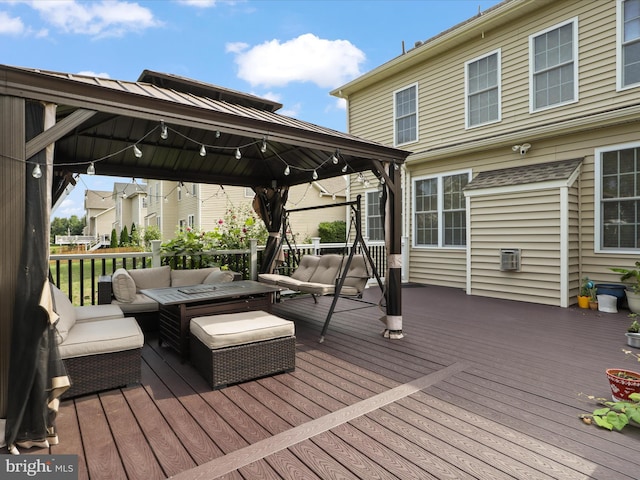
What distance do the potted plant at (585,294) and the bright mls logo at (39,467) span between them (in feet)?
21.7

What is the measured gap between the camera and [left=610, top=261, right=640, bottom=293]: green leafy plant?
200 inches

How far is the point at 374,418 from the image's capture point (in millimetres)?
2371

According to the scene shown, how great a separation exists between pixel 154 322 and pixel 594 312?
243 inches

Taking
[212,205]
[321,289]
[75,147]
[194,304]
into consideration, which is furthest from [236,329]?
[212,205]

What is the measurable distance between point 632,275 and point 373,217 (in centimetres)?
558

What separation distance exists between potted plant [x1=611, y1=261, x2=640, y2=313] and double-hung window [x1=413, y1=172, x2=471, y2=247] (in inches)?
109

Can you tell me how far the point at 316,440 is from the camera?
6.95 ft

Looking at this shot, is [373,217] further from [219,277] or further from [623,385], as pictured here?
[623,385]

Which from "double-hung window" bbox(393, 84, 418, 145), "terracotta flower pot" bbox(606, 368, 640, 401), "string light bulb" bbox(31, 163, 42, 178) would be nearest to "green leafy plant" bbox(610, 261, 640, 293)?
"terracotta flower pot" bbox(606, 368, 640, 401)

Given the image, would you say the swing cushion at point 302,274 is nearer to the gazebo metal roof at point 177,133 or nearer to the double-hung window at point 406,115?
the gazebo metal roof at point 177,133

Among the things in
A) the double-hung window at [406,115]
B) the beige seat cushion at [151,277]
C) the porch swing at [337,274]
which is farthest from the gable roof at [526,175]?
the beige seat cushion at [151,277]

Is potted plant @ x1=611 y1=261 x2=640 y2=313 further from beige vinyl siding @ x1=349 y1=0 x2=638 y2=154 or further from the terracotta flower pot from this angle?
the terracotta flower pot

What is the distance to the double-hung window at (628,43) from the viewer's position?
5.56 m

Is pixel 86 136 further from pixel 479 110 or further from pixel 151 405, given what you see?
pixel 479 110
